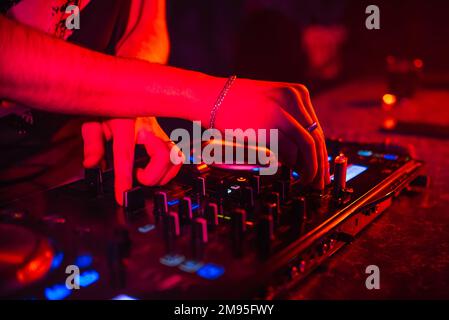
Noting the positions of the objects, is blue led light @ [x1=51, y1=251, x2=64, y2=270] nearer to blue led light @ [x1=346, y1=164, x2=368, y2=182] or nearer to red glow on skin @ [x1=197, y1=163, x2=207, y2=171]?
red glow on skin @ [x1=197, y1=163, x2=207, y2=171]

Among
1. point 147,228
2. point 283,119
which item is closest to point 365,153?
point 283,119

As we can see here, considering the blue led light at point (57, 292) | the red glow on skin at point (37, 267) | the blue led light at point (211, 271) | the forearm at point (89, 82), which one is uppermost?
the forearm at point (89, 82)

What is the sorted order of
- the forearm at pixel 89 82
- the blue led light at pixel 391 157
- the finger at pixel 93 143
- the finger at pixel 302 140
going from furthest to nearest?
the blue led light at pixel 391 157 < the finger at pixel 93 143 < the finger at pixel 302 140 < the forearm at pixel 89 82

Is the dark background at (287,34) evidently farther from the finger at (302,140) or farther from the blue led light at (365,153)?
the finger at (302,140)

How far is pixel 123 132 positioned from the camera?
0.90 m

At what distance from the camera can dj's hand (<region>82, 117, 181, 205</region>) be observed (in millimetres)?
861

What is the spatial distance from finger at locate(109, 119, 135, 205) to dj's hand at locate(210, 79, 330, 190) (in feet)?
0.65

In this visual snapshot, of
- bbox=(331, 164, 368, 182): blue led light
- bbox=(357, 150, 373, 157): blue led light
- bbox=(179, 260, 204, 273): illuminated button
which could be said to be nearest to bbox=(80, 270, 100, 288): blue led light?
bbox=(179, 260, 204, 273): illuminated button

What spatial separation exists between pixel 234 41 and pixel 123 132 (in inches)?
77.3

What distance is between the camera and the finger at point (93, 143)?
37.5 inches

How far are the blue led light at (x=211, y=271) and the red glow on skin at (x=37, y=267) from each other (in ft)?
0.65

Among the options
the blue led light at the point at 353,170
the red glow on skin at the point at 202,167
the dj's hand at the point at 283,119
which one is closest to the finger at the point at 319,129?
the dj's hand at the point at 283,119

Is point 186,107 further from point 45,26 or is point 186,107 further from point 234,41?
point 234,41

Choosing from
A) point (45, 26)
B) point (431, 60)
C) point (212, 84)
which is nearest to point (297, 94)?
point (212, 84)
